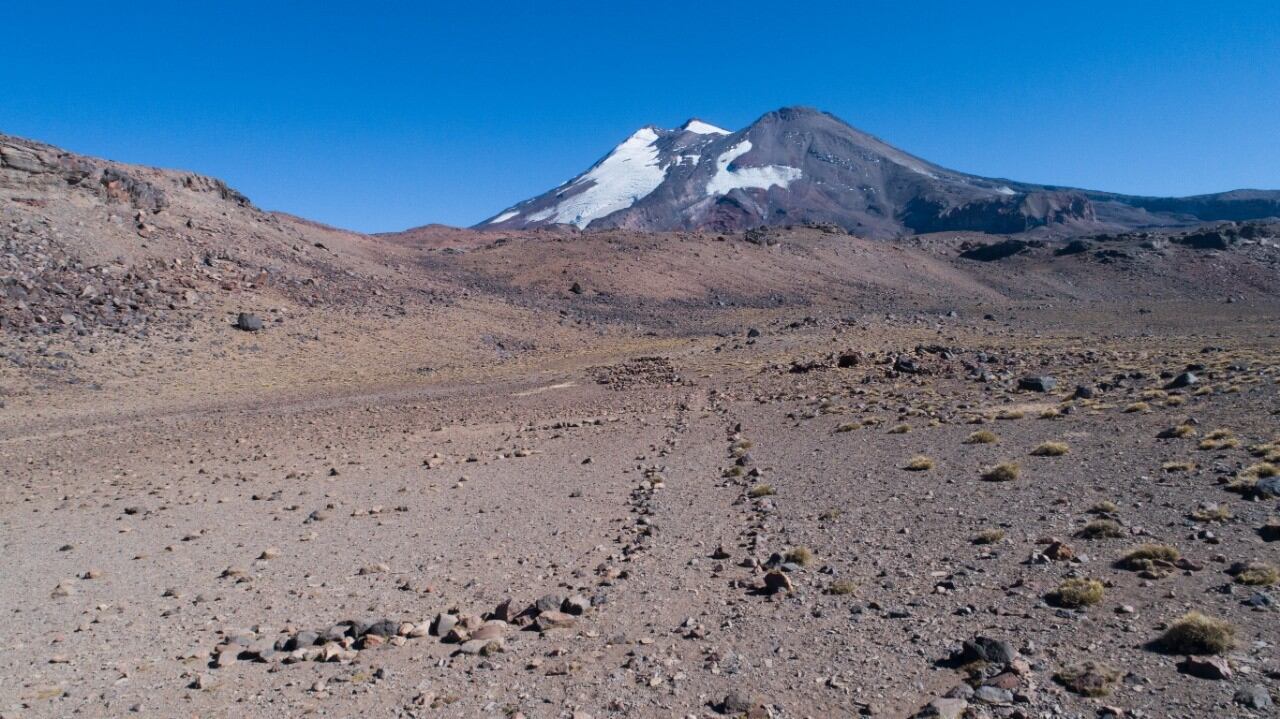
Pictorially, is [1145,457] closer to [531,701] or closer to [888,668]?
[888,668]

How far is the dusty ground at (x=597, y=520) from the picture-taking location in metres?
5.51

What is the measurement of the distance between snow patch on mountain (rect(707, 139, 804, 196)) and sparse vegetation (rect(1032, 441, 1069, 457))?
456 feet

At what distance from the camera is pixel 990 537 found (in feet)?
26.6

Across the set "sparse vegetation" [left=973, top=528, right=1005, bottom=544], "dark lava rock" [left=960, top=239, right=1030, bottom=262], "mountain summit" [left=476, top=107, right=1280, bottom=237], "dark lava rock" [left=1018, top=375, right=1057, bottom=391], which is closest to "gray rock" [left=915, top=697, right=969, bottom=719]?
"sparse vegetation" [left=973, top=528, right=1005, bottom=544]

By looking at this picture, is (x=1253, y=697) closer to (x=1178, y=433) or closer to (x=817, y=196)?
(x=1178, y=433)

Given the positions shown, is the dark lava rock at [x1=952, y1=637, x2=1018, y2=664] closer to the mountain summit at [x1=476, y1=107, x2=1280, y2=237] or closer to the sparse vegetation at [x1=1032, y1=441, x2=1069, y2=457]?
the sparse vegetation at [x1=1032, y1=441, x2=1069, y2=457]

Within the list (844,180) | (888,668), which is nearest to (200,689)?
(888,668)

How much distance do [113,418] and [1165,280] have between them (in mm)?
79879

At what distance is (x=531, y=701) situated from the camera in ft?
17.5

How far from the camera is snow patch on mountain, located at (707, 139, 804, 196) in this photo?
151m

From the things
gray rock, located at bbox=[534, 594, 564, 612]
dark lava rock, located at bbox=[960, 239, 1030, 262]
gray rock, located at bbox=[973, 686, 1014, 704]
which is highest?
dark lava rock, located at bbox=[960, 239, 1030, 262]

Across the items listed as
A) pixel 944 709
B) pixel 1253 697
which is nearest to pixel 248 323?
pixel 944 709

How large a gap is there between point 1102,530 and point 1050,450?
4.62m

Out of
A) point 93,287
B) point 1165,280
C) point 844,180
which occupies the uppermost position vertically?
point 844,180
